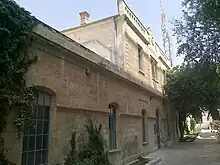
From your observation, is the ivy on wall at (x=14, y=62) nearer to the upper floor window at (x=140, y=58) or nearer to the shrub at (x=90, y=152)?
the shrub at (x=90, y=152)

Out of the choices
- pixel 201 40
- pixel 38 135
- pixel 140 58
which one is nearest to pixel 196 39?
pixel 201 40

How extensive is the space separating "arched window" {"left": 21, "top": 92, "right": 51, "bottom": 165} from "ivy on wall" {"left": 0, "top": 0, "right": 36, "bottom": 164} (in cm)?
60

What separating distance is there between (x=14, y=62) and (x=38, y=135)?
2.03 m

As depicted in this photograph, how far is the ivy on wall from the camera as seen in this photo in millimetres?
4859

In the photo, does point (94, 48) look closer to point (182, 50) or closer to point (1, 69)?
point (182, 50)

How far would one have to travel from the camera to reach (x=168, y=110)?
21.8 m

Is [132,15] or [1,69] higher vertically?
[132,15]

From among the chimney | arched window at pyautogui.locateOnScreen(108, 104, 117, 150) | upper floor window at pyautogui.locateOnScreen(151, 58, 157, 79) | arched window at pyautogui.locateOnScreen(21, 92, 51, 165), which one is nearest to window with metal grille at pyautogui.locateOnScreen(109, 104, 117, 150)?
arched window at pyautogui.locateOnScreen(108, 104, 117, 150)

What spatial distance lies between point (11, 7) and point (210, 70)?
10.6 metres

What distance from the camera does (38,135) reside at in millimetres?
6141

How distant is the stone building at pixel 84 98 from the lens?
605 cm

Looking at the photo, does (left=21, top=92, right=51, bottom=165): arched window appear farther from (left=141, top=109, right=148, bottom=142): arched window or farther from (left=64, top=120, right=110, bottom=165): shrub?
(left=141, top=109, right=148, bottom=142): arched window

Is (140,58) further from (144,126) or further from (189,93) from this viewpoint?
(189,93)

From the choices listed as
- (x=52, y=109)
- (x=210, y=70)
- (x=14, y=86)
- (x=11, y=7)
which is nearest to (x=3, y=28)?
(x=11, y=7)
